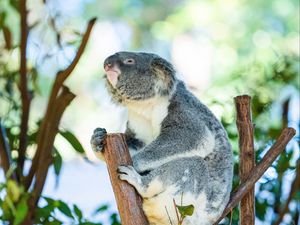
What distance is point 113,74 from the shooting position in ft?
10.2

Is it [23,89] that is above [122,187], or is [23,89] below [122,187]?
above

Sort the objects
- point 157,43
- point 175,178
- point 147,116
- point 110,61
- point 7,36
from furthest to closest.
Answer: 1. point 157,43
2. point 7,36
3. point 147,116
4. point 110,61
5. point 175,178

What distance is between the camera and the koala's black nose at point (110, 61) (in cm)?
307

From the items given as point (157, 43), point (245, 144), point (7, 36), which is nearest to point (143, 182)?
point (245, 144)

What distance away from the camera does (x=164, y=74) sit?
315 cm

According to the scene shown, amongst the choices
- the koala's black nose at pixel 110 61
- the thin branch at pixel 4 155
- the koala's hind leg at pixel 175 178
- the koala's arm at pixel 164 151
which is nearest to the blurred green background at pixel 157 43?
the koala's black nose at pixel 110 61

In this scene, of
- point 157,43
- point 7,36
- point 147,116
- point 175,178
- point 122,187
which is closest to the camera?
point 122,187

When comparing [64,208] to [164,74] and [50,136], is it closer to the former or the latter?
[50,136]

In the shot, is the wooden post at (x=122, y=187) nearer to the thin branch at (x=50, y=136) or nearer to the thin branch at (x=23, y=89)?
the thin branch at (x=50, y=136)

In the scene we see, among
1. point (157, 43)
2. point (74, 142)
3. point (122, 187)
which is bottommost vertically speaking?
point (122, 187)

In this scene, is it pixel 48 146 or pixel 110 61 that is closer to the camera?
pixel 48 146

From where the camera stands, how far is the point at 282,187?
12.3 ft

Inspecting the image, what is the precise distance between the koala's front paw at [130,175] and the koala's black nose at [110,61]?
56 centimetres

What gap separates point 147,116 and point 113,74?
27 centimetres
